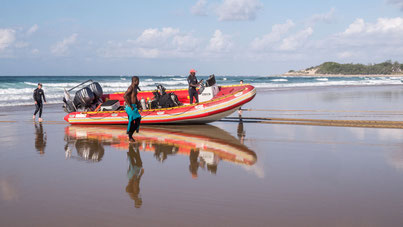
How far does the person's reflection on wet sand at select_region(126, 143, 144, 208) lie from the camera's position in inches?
184

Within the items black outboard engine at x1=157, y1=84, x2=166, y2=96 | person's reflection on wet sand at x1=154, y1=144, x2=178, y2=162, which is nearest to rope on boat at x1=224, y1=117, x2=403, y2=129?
black outboard engine at x1=157, y1=84, x2=166, y2=96

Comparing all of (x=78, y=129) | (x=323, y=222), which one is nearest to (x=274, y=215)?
(x=323, y=222)

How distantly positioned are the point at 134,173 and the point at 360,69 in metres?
157

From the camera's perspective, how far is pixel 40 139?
9.55 metres

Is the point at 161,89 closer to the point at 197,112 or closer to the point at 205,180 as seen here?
the point at 197,112

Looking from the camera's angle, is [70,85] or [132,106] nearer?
[132,106]

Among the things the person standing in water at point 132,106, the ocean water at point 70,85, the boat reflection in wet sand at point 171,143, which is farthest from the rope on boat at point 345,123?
the person standing in water at point 132,106

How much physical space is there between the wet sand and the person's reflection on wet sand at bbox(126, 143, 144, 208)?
2 cm

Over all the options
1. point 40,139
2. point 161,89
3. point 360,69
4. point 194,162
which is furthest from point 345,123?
point 360,69

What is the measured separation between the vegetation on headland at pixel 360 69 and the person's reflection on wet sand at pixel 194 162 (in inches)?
5700

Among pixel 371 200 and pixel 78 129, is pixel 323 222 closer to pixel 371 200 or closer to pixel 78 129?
pixel 371 200

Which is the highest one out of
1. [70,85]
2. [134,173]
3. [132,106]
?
[132,106]

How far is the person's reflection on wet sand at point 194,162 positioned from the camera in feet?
19.4

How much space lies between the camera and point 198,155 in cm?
720
